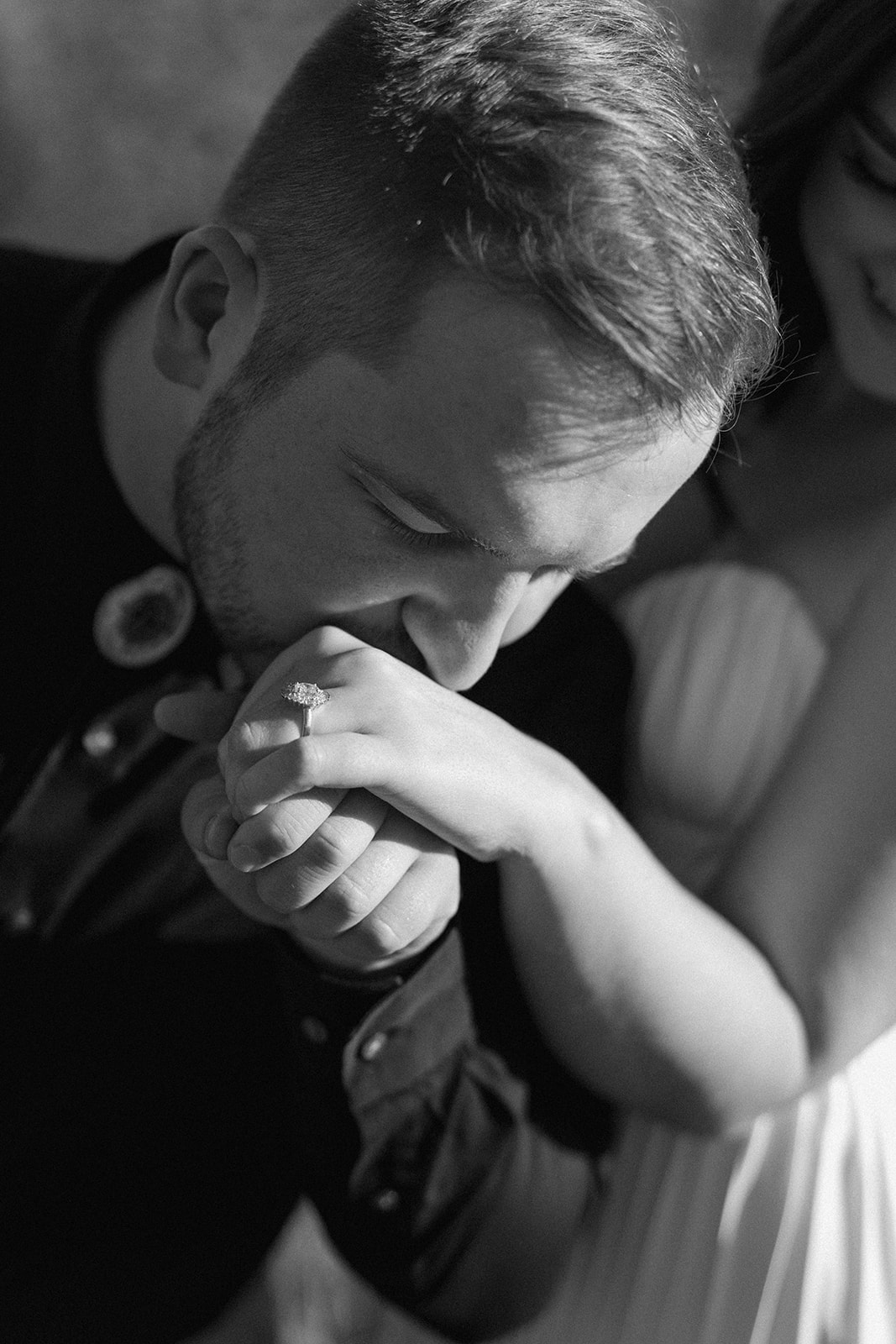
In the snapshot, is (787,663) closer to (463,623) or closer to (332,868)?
(463,623)

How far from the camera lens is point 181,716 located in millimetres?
1207

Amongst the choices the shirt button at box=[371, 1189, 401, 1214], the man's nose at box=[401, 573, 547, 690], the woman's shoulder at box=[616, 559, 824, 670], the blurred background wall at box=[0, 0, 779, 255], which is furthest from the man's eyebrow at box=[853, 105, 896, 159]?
the shirt button at box=[371, 1189, 401, 1214]

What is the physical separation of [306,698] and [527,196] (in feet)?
1.47

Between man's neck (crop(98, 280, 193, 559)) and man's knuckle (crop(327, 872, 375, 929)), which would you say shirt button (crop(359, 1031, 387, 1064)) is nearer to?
man's knuckle (crop(327, 872, 375, 929))

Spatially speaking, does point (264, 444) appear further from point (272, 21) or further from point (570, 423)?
point (272, 21)

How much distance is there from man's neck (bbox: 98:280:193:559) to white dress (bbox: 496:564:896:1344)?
68cm

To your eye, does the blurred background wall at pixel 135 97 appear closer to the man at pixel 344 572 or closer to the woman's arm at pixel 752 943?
the man at pixel 344 572

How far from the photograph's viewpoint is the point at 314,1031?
1293 mm

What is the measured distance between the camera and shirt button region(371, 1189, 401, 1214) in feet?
4.47

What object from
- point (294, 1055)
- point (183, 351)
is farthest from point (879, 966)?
point (183, 351)

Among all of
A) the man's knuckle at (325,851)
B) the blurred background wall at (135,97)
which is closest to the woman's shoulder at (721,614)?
the man's knuckle at (325,851)

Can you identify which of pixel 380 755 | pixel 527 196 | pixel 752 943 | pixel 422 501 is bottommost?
pixel 752 943

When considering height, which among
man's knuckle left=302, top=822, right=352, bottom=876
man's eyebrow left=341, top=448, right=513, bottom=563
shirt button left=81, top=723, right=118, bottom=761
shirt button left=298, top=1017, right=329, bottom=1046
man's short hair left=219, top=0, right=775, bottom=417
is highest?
man's short hair left=219, top=0, right=775, bottom=417

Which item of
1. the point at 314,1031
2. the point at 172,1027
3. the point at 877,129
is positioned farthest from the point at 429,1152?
the point at 877,129
